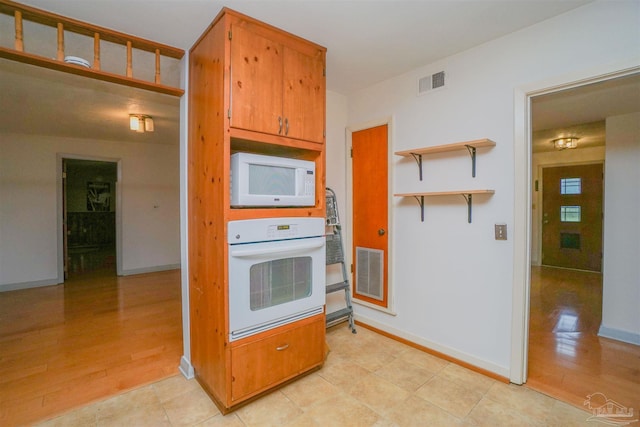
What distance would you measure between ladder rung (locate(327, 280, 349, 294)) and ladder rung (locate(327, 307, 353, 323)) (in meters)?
0.23

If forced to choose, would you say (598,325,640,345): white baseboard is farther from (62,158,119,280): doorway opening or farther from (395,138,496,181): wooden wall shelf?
(62,158,119,280): doorway opening

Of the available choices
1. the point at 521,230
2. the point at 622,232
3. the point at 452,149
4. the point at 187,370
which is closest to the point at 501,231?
the point at 521,230

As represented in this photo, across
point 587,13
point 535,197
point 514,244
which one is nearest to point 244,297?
point 514,244

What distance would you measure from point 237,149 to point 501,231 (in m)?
2.13

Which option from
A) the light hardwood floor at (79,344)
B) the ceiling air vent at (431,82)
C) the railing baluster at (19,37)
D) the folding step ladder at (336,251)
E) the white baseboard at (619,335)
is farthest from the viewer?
the folding step ladder at (336,251)

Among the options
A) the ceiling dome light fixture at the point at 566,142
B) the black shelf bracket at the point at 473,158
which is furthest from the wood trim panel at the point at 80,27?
the ceiling dome light fixture at the point at 566,142

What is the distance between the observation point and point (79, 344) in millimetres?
2801

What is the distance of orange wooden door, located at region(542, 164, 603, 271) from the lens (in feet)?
18.0

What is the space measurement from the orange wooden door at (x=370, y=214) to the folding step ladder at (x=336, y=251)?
0.68ft

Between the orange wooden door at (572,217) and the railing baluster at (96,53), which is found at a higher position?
the railing baluster at (96,53)

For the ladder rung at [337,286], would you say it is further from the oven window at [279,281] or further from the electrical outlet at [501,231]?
the electrical outlet at [501,231]

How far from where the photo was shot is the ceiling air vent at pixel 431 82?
8.24 ft

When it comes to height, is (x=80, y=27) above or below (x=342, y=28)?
below

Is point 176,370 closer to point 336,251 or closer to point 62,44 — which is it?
point 336,251
